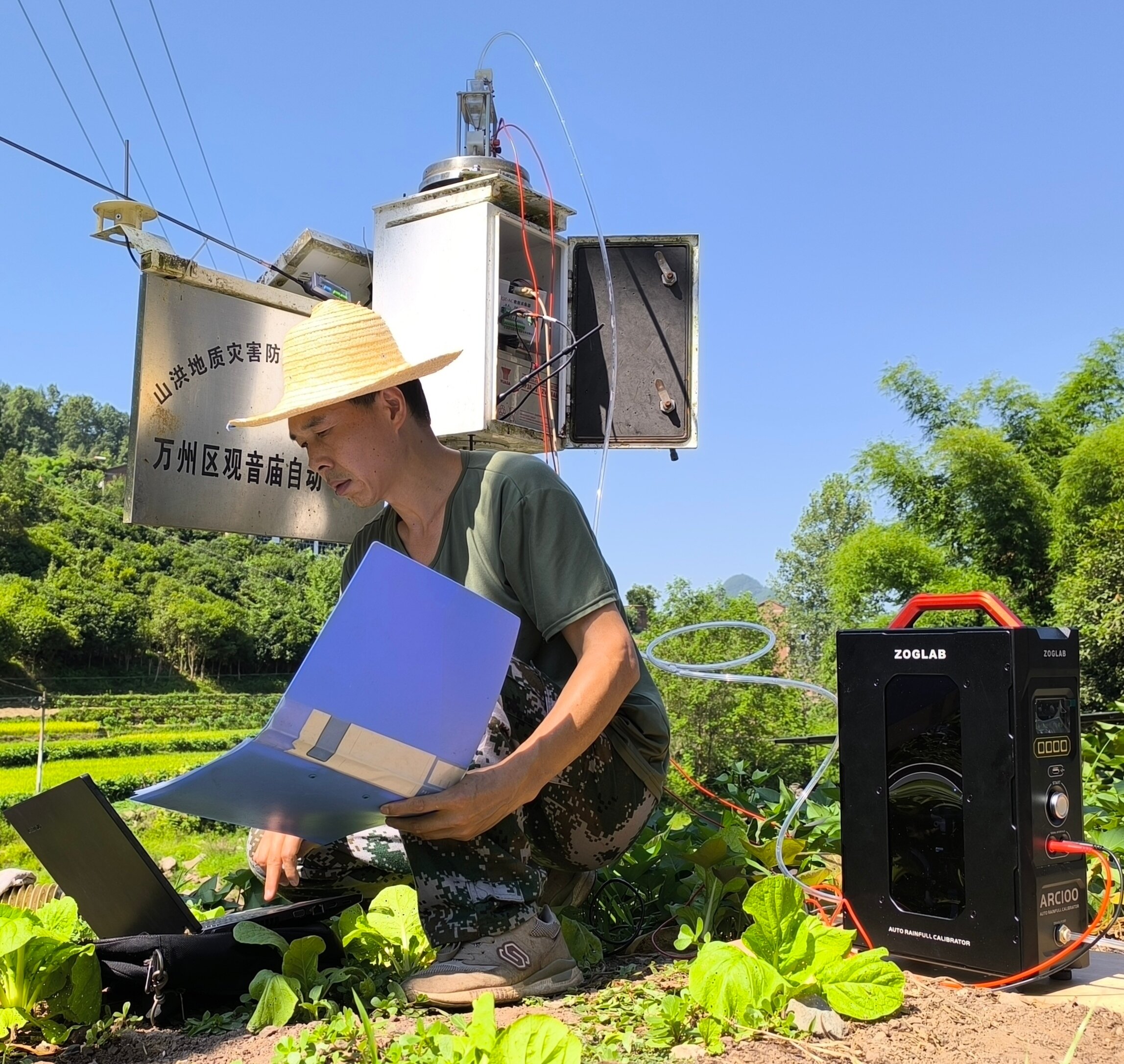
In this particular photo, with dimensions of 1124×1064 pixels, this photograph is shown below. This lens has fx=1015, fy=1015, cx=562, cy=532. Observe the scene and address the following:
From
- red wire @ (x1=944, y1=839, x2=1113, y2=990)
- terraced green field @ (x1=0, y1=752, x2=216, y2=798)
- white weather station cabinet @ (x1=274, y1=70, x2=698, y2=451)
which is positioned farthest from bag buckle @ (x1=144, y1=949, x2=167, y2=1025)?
terraced green field @ (x1=0, y1=752, x2=216, y2=798)

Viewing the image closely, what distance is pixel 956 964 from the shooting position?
1.28 metres

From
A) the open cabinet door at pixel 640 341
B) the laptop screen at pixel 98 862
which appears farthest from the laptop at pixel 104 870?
the open cabinet door at pixel 640 341

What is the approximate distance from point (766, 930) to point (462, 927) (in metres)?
0.35

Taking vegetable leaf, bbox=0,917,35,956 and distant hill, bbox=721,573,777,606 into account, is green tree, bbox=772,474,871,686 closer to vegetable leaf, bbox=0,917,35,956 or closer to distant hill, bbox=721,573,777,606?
distant hill, bbox=721,573,777,606

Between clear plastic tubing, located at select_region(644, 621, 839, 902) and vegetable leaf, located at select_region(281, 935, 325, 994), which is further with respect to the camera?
clear plastic tubing, located at select_region(644, 621, 839, 902)

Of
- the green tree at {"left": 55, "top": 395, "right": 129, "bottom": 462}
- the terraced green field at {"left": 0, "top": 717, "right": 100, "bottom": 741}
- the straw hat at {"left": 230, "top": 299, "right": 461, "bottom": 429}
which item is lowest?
the terraced green field at {"left": 0, "top": 717, "right": 100, "bottom": 741}

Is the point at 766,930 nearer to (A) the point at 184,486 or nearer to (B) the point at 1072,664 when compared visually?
(B) the point at 1072,664

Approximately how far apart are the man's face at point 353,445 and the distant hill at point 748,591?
3624 millimetres

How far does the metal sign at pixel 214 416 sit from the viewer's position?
247 cm

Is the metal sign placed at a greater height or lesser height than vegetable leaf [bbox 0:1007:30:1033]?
greater

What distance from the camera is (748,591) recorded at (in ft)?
16.8

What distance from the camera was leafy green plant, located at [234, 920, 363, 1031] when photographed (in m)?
1.10

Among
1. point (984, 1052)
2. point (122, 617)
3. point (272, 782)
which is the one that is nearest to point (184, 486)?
point (272, 782)

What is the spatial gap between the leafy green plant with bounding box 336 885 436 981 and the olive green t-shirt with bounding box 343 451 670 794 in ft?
1.11
